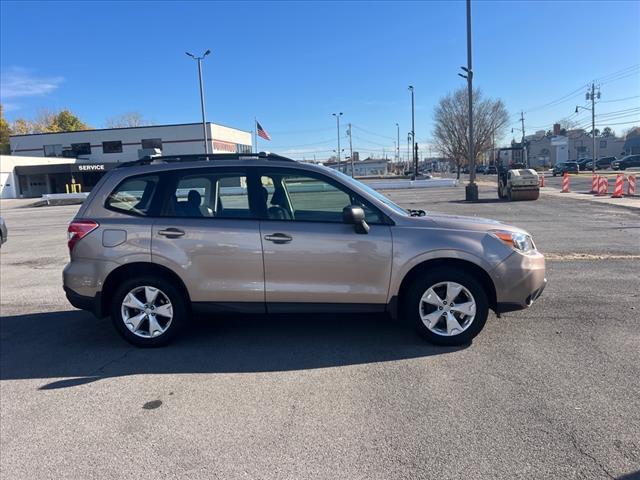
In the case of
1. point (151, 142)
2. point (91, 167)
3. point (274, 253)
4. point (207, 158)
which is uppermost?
point (151, 142)

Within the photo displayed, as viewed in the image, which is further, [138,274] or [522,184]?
[522,184]

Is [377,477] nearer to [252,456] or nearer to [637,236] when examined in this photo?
[252,456]

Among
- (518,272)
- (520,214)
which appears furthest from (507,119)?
(518,272)

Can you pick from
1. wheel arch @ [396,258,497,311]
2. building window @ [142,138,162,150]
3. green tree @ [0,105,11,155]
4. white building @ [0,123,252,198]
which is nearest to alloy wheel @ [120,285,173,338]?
wheel arch @ [396,258,497,311]

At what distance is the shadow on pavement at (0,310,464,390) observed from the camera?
4.47m

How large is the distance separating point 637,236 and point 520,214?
5693 mm

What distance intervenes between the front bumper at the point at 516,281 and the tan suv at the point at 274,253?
0.01m

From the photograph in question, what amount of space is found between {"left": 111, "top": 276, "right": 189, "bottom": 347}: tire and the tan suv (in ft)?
0.04

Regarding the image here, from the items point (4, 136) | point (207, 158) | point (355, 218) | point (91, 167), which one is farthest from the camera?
point (4, 136)

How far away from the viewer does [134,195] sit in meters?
5.00

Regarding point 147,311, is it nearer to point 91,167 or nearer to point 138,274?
point 138,274

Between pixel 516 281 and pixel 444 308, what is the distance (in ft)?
2.35

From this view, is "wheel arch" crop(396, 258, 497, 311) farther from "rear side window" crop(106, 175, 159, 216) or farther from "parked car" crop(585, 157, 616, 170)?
"parked car" crop(585, 157, 616, 170)

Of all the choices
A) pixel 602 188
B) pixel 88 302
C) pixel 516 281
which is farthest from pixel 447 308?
pixel 602 188
